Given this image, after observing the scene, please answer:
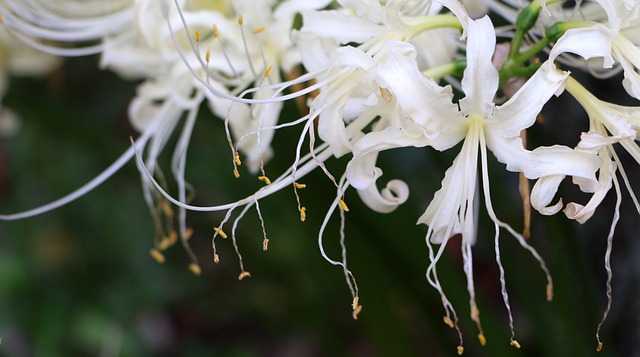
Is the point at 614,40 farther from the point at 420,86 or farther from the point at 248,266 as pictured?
the point at 248,266

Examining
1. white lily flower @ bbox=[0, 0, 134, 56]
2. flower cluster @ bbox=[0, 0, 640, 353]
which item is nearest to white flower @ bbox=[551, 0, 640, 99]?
flower cluster @ bbox=[0, 0, 640, 353]

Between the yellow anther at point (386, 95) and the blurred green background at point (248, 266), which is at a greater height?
the yellow anther at point (386, 95)

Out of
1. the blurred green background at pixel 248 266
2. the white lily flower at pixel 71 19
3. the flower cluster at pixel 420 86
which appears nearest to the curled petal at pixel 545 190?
the flower cluster at pixel 420 86

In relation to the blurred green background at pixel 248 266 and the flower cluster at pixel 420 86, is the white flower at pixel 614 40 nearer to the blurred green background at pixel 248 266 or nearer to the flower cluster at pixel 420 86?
Result: the flower cluster at pixel 420 86

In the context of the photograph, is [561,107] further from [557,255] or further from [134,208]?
[134,208]

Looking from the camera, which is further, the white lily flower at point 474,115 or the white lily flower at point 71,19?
the white lily flower at point 71,19

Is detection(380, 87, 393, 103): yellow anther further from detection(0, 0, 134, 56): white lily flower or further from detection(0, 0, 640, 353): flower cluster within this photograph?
detection(0, 0, 134, 56): white lily flower
